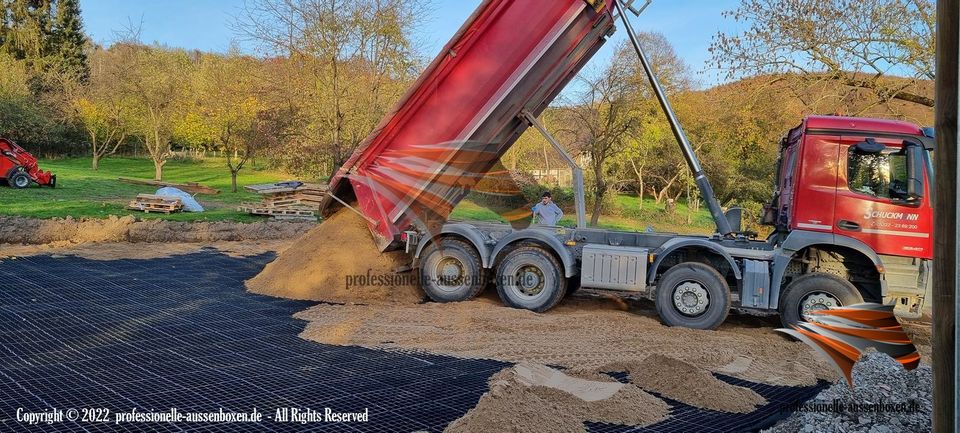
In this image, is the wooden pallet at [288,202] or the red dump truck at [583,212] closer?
the red dump truck at [583,212]

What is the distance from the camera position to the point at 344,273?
328 inches

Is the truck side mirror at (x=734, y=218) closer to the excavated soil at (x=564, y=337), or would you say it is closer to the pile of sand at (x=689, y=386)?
the excavated soil at (x=564, y=337)

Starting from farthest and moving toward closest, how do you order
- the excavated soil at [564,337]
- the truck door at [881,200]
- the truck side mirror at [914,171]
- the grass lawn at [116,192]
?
the grass lawn at [116,192] → the truck door at [881,200] → the truck side mirror at [914,171] → the excavated soil at [564,337]

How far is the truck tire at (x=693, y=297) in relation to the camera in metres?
6.98

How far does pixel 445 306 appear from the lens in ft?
25.8

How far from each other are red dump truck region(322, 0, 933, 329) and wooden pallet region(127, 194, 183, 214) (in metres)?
10.5

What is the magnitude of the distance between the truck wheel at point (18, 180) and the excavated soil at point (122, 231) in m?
8.74

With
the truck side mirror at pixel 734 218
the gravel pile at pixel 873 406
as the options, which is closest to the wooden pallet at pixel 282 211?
the truck side mirror at pixel 734 218

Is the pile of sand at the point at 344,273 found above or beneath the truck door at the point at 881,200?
beneath

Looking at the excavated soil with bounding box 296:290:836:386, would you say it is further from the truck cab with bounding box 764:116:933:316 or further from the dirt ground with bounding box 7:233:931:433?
the truck cab with bounding box 764:116:933:316

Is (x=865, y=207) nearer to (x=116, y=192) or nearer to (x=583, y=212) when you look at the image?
(x=583, y=212)

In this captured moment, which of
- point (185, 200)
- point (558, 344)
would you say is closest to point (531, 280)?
point (558, 344)

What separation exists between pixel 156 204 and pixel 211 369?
44.4 ft

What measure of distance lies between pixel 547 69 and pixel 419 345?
12.1ft
